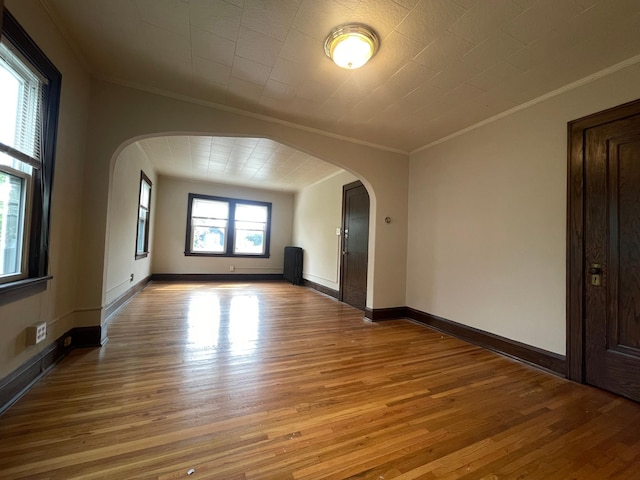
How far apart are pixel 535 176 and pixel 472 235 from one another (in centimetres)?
85

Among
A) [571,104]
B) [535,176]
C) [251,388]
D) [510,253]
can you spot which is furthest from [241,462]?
[571,104]

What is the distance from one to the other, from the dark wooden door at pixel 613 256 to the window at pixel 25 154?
4049 millimetres

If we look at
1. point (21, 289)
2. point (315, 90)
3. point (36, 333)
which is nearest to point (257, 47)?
point (315, 90)

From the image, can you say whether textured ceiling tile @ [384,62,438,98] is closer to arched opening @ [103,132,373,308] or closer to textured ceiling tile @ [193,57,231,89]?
textured ceiling tile @ [193,57,231,89]

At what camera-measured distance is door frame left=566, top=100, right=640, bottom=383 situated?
2219 millimetres

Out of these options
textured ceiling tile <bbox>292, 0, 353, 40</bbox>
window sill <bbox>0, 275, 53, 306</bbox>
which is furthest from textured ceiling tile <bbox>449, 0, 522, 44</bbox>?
window sill <bbox>0, 275, 53, 306</bbox>

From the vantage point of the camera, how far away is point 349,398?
6.14 ft

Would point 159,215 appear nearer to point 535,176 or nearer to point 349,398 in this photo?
point 349,398

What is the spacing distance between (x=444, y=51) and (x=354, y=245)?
3.16 m

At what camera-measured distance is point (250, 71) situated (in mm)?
2389

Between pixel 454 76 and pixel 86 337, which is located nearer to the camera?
pixel 454 76

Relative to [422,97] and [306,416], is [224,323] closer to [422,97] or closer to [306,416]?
[306,416]

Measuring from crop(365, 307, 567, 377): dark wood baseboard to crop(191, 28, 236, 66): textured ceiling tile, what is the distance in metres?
3.34

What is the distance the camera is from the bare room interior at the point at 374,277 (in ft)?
4.81
